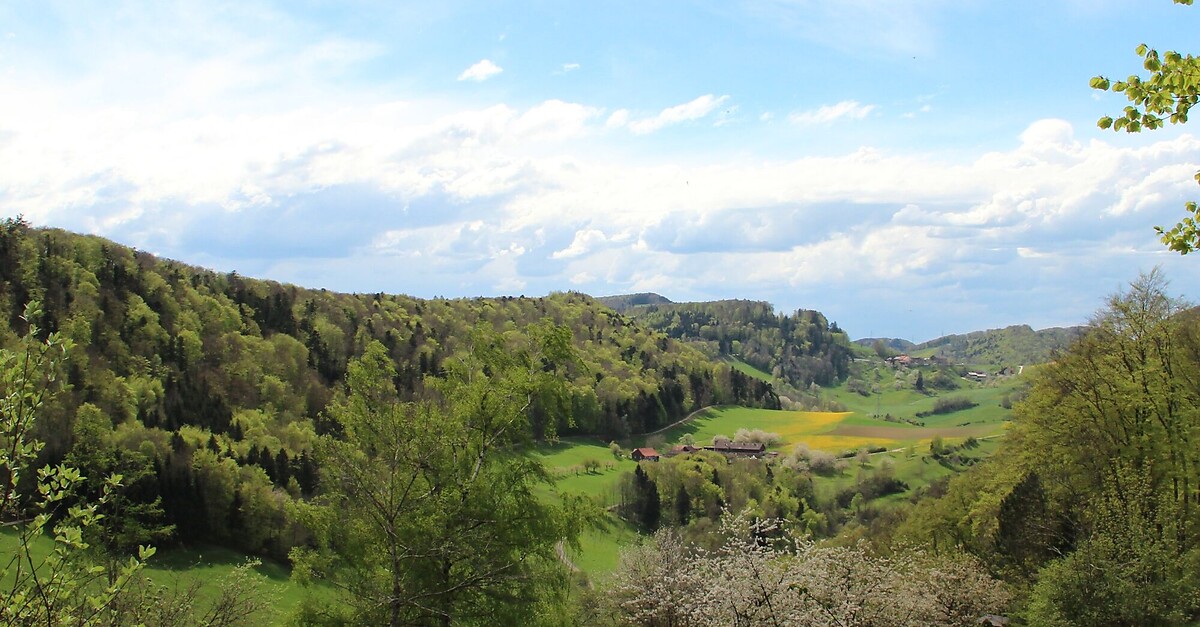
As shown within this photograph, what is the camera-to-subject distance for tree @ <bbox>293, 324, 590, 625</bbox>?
43.6 feet

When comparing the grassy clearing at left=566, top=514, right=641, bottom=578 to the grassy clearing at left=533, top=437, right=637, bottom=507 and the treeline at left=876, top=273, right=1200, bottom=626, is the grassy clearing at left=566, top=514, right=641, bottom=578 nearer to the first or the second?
the grassy clearing at left=533, top=437, right=637, bottom=507

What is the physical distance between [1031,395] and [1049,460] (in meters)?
3.60

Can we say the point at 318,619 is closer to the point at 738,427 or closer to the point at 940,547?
the point at 940,547

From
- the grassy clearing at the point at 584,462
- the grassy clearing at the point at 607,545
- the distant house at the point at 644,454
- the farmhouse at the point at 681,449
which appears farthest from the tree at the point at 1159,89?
the farmhouse at the point at 681,449

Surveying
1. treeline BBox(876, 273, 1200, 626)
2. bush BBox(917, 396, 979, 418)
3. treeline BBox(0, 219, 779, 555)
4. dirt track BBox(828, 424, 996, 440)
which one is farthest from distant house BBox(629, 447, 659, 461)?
bush BBox(917, 396, 979, 418)

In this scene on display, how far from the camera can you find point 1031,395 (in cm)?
3081

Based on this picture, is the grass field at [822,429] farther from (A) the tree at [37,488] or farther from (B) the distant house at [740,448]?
(A) the tree at [37,488]

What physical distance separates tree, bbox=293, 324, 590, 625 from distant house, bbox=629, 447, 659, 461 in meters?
86.8

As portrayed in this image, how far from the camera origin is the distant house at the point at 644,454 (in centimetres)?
10075

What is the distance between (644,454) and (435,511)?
297 feet

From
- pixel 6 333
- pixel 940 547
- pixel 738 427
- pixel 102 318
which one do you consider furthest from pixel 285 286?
pixel 940 547

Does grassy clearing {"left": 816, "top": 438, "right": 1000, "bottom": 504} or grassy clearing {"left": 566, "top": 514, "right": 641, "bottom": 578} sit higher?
grassy clearing {"left": 816, "top": 438, "right": 1000, "bottom": 504}

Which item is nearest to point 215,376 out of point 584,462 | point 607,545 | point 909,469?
point 584,462

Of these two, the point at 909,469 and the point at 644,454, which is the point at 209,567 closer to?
the point at 644,454
